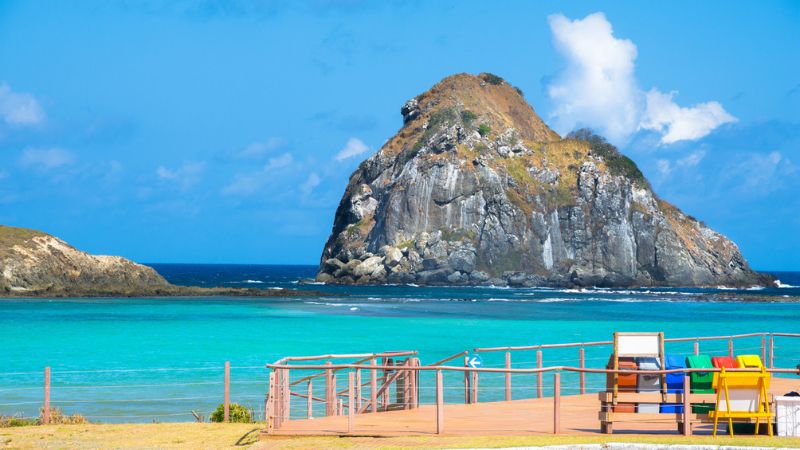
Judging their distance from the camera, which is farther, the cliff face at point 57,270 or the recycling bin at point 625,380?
the cliff face at point 57,270

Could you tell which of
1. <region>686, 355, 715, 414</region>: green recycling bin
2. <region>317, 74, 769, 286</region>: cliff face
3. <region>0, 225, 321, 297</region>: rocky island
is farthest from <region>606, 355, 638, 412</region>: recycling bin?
<region>317, 74, 769, 286</region>: cliff face

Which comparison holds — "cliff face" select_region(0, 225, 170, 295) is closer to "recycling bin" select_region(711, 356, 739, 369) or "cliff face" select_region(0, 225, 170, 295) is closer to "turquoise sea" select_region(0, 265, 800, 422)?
"turquoise sea" select_region(0, 265, 800, 422)

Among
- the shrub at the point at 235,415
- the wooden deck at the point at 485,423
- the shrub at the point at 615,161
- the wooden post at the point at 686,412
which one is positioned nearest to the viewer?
the wooden post at the point at 686,412

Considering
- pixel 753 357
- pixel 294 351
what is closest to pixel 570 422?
pixel 753 357

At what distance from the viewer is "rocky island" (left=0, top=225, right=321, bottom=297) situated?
105938 millimetres

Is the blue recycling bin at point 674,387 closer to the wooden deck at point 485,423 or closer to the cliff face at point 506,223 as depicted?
the wooden deck at point 485,423

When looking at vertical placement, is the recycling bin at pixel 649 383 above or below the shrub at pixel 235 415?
above

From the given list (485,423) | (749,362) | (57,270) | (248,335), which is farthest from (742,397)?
(57,270)

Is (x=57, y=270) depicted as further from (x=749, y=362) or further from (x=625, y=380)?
(x=749, y=362)

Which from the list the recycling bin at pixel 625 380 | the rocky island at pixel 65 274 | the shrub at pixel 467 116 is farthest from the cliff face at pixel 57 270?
the recycling bin at pixel 625 380

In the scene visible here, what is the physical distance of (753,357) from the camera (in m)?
17.8

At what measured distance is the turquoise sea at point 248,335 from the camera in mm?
34781

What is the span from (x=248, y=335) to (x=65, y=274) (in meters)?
55.8

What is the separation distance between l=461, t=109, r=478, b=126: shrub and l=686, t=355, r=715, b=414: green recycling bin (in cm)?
16945
